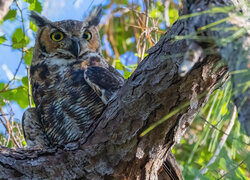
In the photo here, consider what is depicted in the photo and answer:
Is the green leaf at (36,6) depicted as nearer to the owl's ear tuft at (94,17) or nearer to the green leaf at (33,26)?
the green leaf at (33,26)

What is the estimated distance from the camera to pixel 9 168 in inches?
74.1

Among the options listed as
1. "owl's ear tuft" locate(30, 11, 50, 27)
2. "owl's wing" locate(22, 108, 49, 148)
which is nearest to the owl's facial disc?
"owl's ear tuft" locate(30, 11, 50, 27)

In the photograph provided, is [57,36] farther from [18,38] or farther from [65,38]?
→ [18,38]

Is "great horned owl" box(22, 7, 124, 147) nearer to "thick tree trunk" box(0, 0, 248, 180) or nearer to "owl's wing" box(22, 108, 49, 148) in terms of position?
"owl's wing" box(22, 108, 49, 148)

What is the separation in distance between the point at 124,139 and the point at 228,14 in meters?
Result: 0.92

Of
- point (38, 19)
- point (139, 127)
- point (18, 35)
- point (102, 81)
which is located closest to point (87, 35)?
point (38, 19)

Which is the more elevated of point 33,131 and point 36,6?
point 36,6

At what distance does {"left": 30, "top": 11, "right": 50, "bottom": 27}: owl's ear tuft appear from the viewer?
3146 millimetres

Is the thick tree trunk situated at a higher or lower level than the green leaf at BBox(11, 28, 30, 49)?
lower

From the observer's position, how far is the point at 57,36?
305cm

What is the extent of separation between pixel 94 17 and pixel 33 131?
1.10m

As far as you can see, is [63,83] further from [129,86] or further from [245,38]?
[245,38]

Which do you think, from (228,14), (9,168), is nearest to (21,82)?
(9,168)

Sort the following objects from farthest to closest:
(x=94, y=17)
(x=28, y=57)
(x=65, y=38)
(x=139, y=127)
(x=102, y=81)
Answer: (x=94, y=17), (x=28, y=57), (x=65, y=38), (x=102, y=81), (x=139, y=127)
